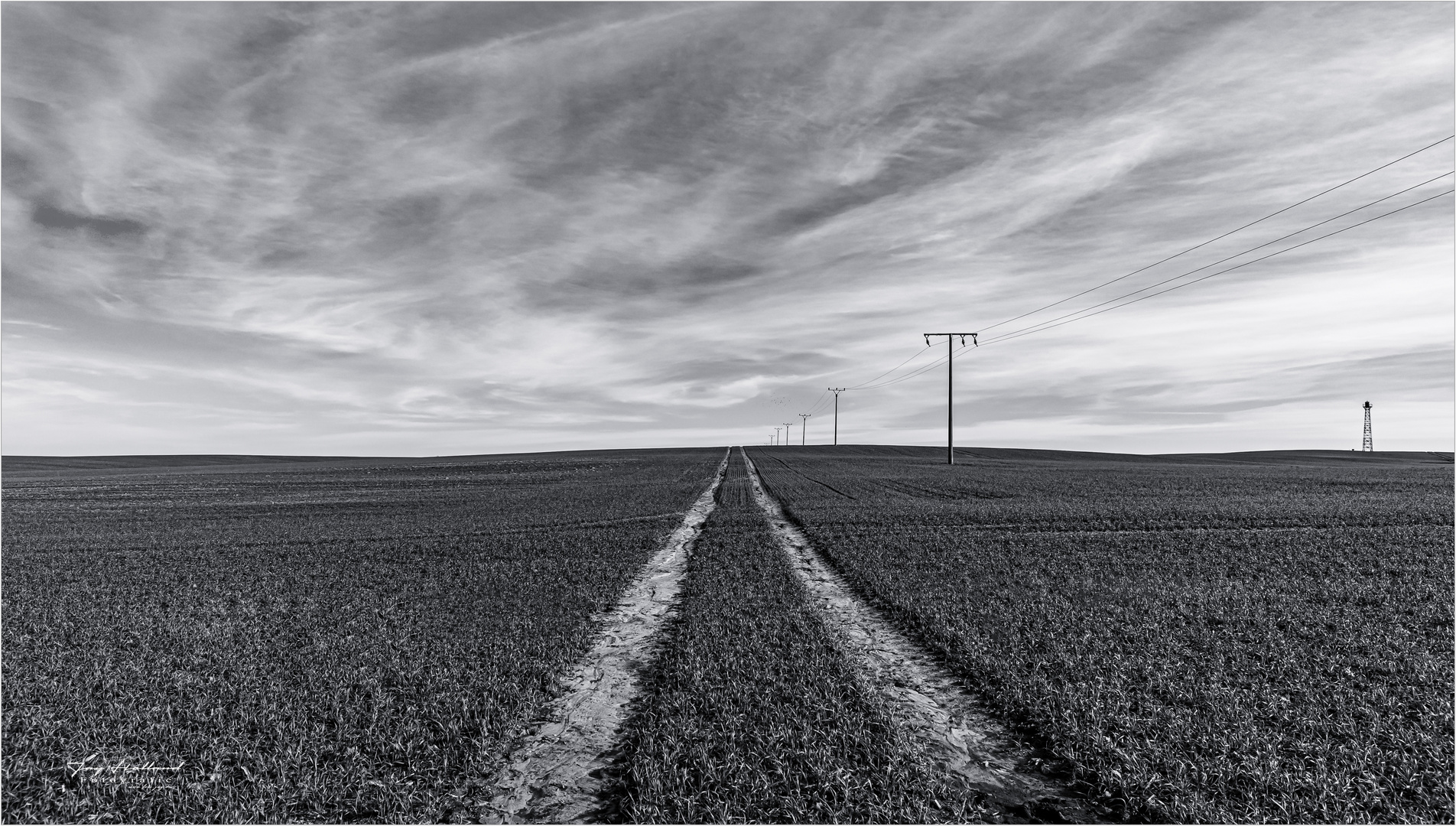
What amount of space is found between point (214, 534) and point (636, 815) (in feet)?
91.9

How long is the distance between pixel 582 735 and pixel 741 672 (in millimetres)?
2503

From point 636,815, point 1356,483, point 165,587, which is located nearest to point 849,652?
point 636,815

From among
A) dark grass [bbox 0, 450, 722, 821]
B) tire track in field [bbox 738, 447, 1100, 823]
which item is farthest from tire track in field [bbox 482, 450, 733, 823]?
tire track in field [bbox 738, 447, 1100, 823]

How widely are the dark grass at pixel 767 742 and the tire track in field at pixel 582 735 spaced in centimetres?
33

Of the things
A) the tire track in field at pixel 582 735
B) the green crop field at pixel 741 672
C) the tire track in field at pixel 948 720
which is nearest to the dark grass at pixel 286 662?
the green crop field at pixel 741 672

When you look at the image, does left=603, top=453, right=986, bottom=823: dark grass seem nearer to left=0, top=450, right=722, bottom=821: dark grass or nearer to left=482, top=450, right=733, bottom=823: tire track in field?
left=482, top=450, right=733, bottom=823: tire track in field

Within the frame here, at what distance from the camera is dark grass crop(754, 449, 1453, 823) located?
20.3 feet

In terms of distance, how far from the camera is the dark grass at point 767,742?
600cm

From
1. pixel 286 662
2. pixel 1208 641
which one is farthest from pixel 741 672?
pixel 1208 641

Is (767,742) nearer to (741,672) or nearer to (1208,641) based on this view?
(741,672)

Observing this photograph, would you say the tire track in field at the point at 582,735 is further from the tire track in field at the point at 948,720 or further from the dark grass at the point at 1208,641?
the dark grass at the point at 1208,641

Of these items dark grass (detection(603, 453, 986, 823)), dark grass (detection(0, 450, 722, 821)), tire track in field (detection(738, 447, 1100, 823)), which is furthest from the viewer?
dark grass (detection(0, 450, 722, 821))

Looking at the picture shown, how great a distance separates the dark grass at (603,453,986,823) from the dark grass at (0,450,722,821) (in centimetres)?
169

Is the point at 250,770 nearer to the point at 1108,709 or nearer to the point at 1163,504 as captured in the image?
the point at 1108,709
